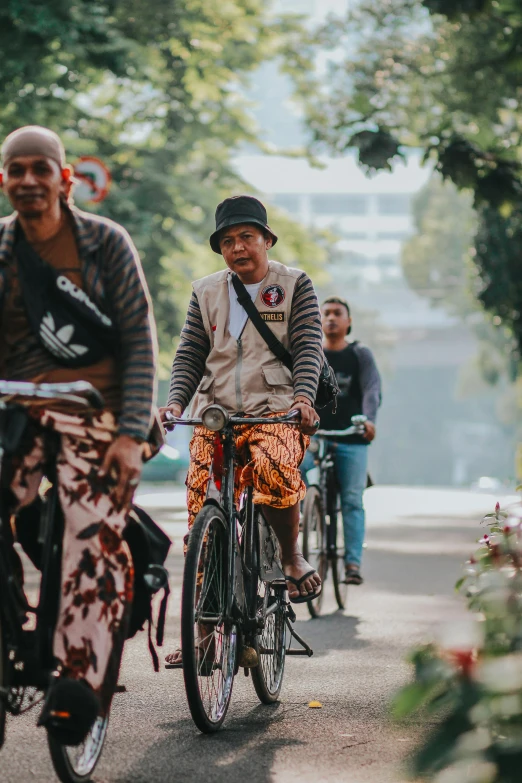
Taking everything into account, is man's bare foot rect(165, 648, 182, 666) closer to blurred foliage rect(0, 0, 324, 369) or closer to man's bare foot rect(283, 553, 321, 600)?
man's bare foot rect(283, 553, 321, 600)

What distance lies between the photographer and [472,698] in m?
2.95

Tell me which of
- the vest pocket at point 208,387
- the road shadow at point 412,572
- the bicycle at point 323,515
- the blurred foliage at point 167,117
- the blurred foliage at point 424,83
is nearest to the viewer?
the vest pocket at point 208,387

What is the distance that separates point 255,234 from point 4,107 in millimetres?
12974

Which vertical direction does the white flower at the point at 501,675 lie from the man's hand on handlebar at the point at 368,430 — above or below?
below

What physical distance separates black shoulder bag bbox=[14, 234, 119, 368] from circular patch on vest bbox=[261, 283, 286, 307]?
188 cm

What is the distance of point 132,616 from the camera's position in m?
4.46

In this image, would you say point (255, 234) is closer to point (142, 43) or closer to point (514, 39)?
point (514, 39)

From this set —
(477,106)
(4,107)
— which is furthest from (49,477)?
(477,106)

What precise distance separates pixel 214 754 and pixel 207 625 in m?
0.47

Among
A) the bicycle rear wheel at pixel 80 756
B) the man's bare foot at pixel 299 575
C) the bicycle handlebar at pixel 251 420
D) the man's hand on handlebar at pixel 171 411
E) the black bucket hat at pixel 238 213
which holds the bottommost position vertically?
the bicycle rear wheel at pixel 80 756

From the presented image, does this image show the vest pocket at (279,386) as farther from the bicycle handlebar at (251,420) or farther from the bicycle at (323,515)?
the bicycle at (323,515)

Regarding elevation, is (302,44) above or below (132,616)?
above

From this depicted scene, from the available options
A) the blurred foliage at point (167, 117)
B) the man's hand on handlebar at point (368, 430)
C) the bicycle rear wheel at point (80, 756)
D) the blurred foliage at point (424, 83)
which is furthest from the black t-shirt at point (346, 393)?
the blurred foliage at point (424, 83)

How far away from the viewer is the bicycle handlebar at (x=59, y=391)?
4113mm
